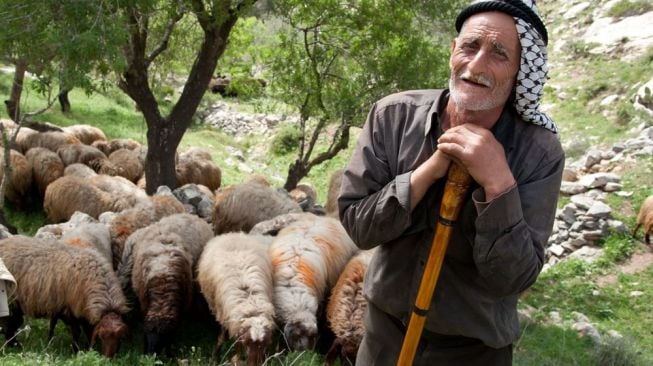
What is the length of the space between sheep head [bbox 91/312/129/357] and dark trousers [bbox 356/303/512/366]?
11.1 ft

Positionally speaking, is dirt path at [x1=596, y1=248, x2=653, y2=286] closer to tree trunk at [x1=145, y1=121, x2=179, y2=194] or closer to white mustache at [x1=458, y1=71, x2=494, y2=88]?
tree trunk at [x1=145, y1=121, x2=179, y2=194]

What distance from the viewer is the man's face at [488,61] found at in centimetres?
216

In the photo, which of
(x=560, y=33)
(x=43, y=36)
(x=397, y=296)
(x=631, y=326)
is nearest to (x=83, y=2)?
(x=43, y=36)

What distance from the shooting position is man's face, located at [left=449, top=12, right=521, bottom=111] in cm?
216

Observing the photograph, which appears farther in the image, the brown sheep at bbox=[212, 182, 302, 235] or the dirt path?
the dirt path

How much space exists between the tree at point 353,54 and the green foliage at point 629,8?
464 inches

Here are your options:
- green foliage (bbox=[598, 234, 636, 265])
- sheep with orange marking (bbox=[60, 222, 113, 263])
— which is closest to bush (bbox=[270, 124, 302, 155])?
green foliage (bbox=[598, 234, 636, 265])

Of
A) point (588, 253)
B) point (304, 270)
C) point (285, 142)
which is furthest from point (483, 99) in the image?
point (285, 142)

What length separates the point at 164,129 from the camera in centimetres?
1039

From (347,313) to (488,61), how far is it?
12.5 ft

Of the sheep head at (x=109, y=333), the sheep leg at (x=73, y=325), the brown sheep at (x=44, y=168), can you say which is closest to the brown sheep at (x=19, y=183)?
the brown sheep at (x=44, y=168)

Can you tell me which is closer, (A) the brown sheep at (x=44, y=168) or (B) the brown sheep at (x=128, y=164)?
(A) the brown sheep at (x=44, y=168)

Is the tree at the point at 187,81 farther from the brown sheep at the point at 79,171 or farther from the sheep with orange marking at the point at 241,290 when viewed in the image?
the sheep with orange marking at the point at 241,290

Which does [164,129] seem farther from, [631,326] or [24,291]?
[631,326]
